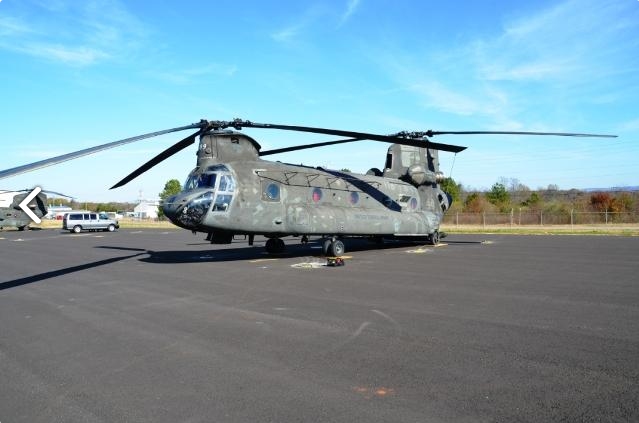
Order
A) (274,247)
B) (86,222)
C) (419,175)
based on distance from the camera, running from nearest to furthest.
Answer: (274,247), (419,175), (86,222)

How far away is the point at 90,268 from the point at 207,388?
38.3ft

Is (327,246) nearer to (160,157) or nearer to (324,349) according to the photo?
(160,157)

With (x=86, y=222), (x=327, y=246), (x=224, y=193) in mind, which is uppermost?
(x=224, y=193)

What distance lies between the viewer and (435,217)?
2205 cm

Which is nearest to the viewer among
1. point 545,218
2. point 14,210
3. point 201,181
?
point 201,181

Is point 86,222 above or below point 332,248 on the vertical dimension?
above

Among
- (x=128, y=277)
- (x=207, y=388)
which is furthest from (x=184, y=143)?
(x=207, y=388)

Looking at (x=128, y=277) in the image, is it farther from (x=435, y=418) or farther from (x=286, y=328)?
(x=435, y=418)

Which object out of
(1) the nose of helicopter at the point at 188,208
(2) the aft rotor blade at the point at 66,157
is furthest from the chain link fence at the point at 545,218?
(2) the aft rotor blade at the point at 66,157

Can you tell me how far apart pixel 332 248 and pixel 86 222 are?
34.5 m

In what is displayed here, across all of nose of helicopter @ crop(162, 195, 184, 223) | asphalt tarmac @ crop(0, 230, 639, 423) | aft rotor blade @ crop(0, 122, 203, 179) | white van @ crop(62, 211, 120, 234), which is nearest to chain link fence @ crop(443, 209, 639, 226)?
white van @ crop(62, 211, 120, 234)

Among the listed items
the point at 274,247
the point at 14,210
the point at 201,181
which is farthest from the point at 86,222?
the point at 201,181

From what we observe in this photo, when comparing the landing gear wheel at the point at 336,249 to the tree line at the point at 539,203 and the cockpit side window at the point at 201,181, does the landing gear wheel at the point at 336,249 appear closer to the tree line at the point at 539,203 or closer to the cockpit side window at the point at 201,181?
the cockpit side window at the point at 201,181

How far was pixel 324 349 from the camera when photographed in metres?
5.64
